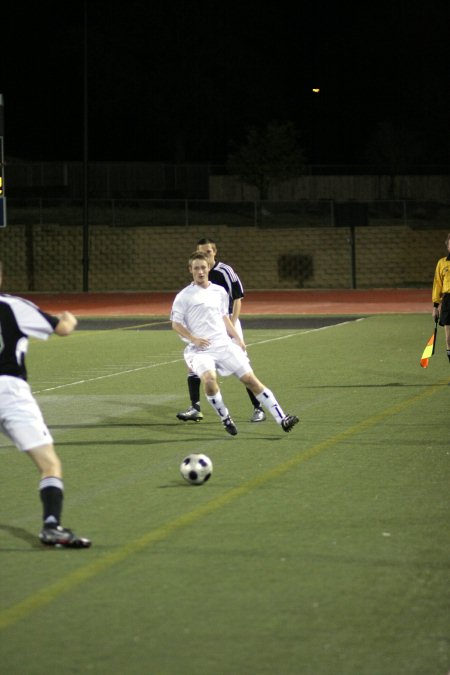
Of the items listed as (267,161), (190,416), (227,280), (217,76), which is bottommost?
(190,416)

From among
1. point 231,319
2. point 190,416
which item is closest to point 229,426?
point 190,416

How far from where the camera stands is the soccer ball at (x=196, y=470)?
9.94m

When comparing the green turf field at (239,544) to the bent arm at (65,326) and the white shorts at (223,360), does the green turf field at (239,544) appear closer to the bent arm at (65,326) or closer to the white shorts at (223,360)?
the white shorts at (223,360)

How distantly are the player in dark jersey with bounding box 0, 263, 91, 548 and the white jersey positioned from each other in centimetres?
487

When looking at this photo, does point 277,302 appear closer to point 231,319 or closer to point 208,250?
point 231,319

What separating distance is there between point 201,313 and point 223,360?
528 mm

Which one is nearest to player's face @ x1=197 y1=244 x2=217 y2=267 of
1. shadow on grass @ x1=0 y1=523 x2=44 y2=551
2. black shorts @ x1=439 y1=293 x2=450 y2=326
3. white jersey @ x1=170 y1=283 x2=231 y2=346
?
white jersey @ x1=170 y1=283 x2=231 y2=346

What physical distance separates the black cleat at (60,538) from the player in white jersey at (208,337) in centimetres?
460

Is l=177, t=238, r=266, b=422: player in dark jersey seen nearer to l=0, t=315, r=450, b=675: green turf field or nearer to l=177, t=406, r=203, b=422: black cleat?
l=177, t=406, r=203, b=422: black cleat

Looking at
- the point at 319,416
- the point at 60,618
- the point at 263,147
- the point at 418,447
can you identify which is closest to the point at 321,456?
the point at 418,447

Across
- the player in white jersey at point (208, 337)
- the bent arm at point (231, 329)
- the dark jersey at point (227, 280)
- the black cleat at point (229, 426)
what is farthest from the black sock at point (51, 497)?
the dark jersey at point (227, 280)

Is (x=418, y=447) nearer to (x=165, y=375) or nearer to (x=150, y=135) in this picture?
(x=165, y=375)

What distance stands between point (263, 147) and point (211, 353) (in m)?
50.6

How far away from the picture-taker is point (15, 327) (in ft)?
25.2
